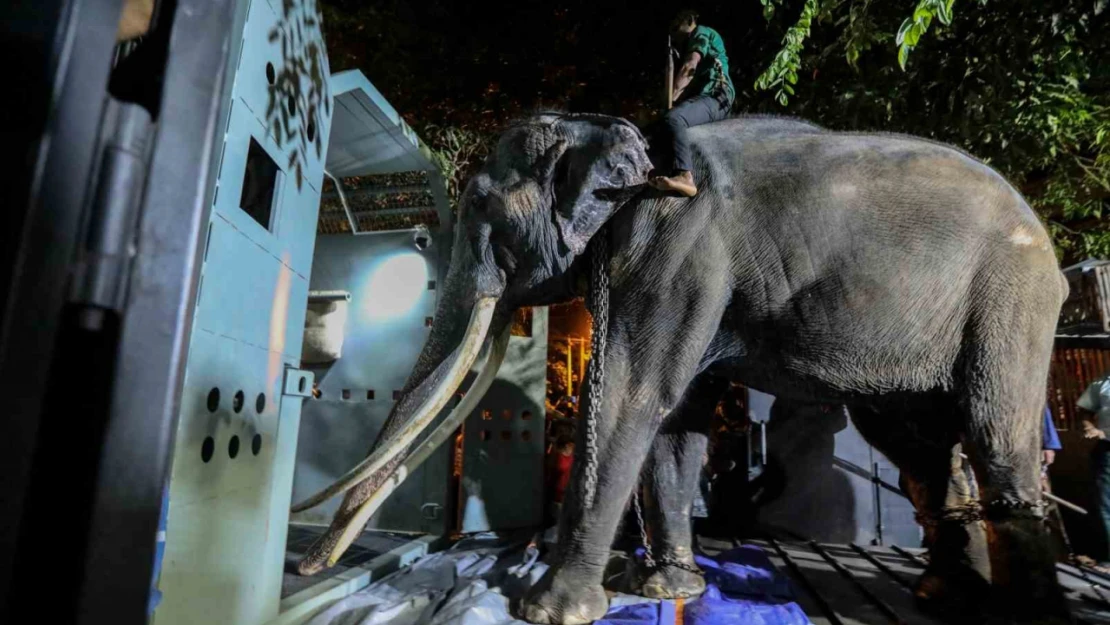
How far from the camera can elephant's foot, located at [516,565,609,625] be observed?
6.42ft

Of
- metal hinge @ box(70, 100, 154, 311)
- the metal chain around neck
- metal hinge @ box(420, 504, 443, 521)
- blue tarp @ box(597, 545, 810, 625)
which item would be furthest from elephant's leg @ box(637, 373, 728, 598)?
metal hinge @ box(70, 100, 154, 311)

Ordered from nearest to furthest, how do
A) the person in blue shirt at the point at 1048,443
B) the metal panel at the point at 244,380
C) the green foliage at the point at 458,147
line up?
the metal panel at the point at 244,380, the person in blue shirt at the point at 1048,443, the green foliage at the point at 458,147

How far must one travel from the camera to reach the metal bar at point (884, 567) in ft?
8.21

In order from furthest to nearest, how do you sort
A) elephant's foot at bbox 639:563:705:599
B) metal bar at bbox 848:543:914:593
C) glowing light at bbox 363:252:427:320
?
1. glowing light at bbox 363:252:427:320
2. metal bar at bbox 848:543:914:593
3. elephant's foot at bbox 639:563:705:599

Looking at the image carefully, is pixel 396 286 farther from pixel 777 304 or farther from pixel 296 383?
pixel 777 304

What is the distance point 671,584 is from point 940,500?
3.79 ft

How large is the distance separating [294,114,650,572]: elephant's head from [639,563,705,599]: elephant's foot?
1.01 metres

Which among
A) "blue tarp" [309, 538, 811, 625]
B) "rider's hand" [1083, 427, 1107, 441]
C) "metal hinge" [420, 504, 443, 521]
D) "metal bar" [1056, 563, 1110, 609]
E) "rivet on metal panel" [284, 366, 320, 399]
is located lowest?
"blue tarp" [309, 538, 811, 625]

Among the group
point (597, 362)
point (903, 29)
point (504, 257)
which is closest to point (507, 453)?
point (504, 257)

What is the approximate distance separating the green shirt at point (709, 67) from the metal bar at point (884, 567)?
218cm

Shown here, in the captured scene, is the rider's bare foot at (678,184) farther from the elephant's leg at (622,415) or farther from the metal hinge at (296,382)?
the metal hinge at (296,382)

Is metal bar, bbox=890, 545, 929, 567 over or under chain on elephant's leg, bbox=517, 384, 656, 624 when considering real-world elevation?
under

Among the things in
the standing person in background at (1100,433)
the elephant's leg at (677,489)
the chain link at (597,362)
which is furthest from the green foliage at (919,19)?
the standing person in background at (1100,433)

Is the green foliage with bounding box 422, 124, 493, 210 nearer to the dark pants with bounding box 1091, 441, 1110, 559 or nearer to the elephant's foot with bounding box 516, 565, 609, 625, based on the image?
the elephant's foot with bounding box 516, 565, 609, 625
